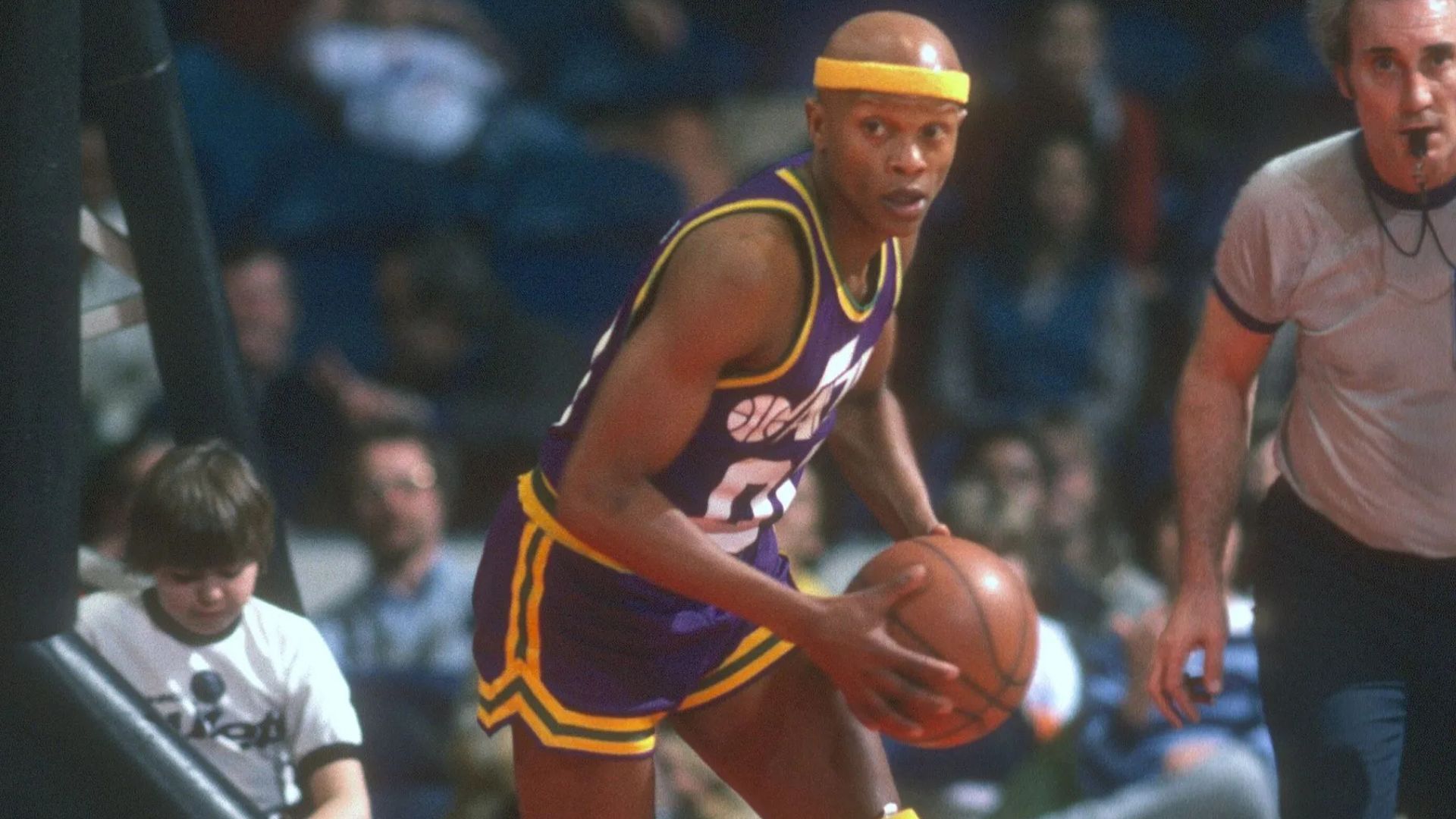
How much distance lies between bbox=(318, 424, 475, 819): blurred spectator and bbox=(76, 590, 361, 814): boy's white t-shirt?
6.09 feet

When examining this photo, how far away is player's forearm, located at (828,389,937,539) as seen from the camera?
14.9 feet

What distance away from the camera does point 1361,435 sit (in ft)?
14.0

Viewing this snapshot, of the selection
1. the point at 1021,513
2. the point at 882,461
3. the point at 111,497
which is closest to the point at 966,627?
the point at 882,461

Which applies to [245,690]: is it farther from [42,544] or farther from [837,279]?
[837,279]

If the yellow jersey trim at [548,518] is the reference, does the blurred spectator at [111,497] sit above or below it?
below

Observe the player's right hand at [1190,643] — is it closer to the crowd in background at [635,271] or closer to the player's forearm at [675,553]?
the player's forearm at [675,553]

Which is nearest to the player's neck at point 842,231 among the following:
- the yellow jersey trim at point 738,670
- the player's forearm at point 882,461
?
the player's forearm at point 882,461

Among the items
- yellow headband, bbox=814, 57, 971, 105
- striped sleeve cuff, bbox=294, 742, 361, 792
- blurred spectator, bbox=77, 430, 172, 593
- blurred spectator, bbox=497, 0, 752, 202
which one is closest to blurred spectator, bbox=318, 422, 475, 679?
blurred spectator, bbox=77, 430, 172, 593

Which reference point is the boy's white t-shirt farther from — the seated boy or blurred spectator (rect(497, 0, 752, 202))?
blurred spectator (rect(497, 0, 752, 202))

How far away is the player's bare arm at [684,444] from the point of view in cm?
376

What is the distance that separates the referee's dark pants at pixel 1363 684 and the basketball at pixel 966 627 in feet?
1.91

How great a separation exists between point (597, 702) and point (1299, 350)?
1.48 meters

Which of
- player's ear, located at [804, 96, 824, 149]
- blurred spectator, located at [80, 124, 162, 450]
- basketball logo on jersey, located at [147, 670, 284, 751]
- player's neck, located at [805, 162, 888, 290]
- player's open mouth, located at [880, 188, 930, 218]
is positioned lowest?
blurred spectator, located at [80, 124, 162, 450]

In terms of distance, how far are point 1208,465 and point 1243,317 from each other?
0.96 feet
